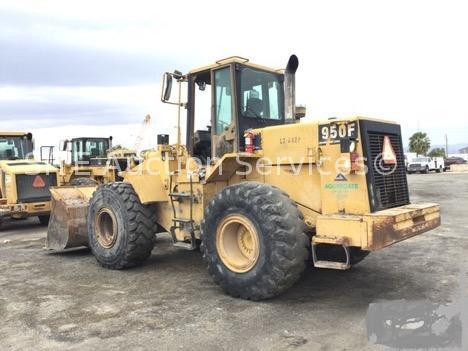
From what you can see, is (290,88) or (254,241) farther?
(290,88)

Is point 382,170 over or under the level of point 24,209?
over

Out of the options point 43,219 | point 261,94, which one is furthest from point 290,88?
point 43,219

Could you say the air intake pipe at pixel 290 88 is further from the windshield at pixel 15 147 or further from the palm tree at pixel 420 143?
the palm tree at pixel 420 143

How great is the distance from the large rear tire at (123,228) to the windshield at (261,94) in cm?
221

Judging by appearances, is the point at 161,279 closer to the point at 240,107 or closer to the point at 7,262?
the point at 240,107

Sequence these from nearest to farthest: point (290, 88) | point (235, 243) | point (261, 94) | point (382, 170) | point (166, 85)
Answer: point (382, 170)
point (235, 243)
point (290, 88)
point (166, 85)
point (261, 94)

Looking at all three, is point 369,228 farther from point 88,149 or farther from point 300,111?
point 88,149

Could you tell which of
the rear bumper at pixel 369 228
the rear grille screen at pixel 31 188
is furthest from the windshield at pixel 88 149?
the rear bumper at pixel 369 228

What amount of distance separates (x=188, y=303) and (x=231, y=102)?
2.66 m

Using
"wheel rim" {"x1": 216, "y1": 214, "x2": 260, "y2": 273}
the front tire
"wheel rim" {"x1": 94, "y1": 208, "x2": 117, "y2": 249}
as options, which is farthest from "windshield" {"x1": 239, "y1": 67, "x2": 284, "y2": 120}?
the front tire

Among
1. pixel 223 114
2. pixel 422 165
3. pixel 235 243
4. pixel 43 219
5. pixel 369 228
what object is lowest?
pixel 43 219

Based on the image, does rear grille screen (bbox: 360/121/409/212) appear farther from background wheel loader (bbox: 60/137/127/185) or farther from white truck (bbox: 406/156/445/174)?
white truck (bbox: 406/156/445/174)

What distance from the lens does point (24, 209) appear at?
1311 cm

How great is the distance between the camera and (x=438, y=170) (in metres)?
47.6
